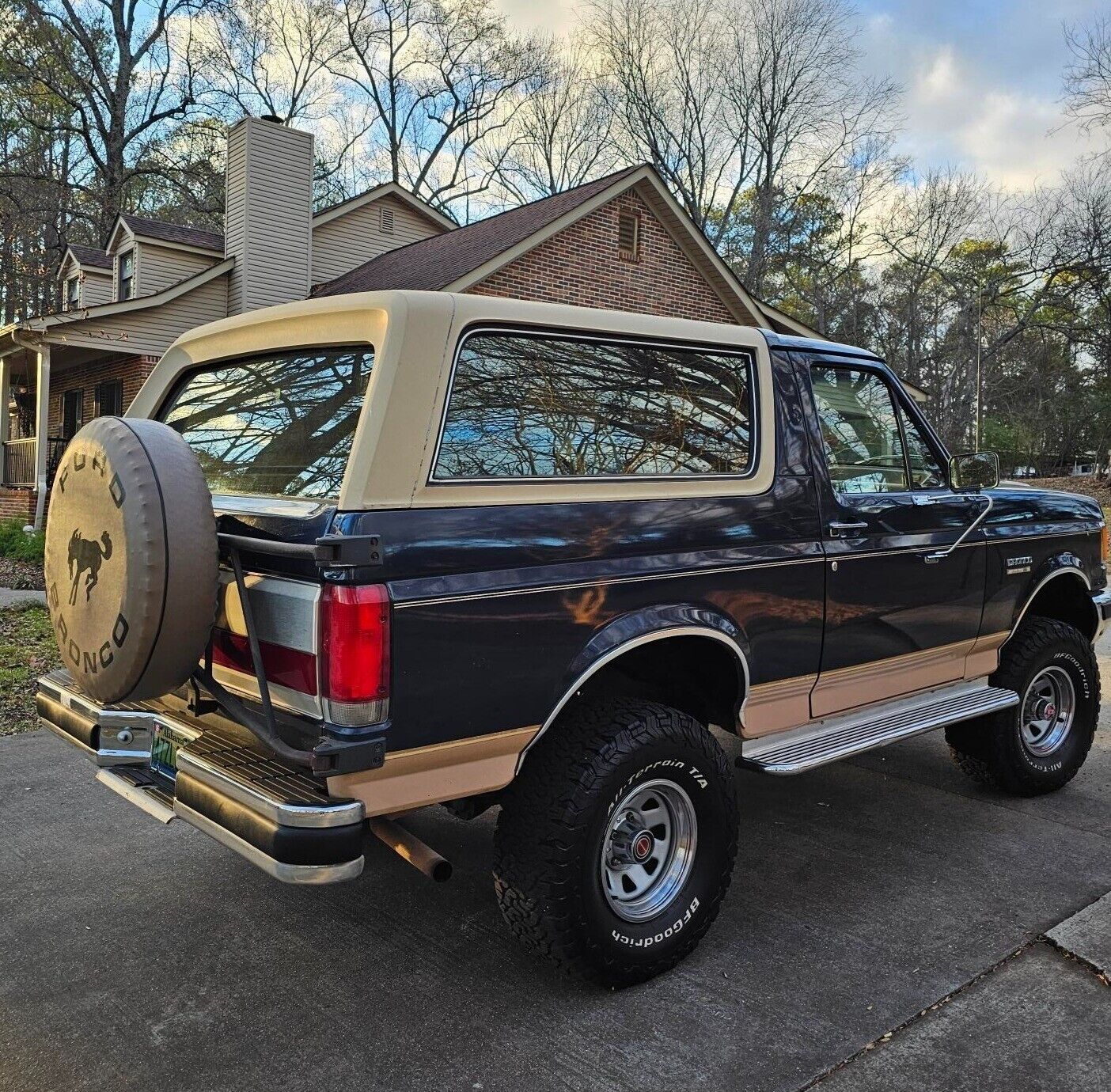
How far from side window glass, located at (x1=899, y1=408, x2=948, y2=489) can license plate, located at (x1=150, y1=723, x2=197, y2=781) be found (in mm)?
3049

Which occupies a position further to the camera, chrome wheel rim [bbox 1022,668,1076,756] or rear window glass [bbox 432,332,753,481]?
chrome wheel rim [bbox 1022,668,1076,756]

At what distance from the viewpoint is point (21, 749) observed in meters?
5.30

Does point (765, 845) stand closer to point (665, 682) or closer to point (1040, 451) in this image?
point (665, 682)

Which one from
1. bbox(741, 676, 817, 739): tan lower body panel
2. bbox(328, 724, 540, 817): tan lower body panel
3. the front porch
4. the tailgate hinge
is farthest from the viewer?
the front porch

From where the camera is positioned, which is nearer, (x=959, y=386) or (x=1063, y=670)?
(x=1063, y=670)

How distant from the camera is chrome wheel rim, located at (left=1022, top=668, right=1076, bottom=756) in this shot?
15.5 ft

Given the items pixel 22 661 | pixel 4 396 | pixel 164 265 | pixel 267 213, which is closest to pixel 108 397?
pixel 4 396

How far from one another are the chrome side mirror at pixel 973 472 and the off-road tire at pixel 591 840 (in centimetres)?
198

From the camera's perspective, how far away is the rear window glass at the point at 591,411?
2.76 metres

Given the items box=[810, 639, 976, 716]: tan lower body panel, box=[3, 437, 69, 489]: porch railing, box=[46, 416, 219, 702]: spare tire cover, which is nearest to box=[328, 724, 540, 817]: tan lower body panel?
box=[46, 416, 219, 702]: spare tire cover

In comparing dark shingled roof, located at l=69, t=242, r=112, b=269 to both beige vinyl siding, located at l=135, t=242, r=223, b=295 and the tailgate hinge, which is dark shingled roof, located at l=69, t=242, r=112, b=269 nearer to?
beige vinyl siding, located at l=135, t=242, r=223, b=295

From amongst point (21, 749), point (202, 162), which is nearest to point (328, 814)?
point (21, 749)

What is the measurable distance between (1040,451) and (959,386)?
181 inches

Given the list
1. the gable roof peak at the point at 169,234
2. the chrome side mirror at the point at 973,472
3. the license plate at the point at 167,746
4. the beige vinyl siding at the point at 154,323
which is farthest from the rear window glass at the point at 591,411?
the gable roof peak at the point at 169,234
